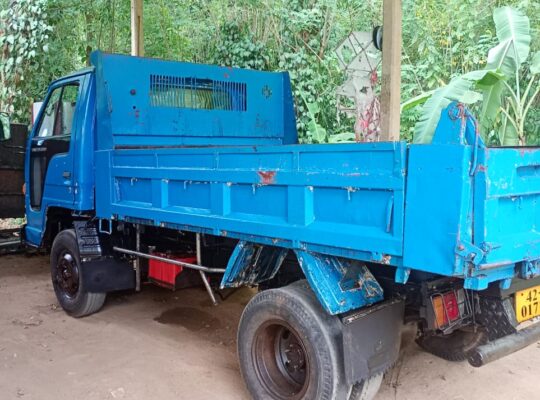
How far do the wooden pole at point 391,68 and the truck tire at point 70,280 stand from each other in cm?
299

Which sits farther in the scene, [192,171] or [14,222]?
[14,222]

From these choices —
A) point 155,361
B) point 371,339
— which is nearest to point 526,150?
point 371,339

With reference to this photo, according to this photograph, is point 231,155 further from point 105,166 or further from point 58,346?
point 58,346

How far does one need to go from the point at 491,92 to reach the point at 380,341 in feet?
14.2

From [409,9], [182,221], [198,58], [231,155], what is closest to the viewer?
[231,155]

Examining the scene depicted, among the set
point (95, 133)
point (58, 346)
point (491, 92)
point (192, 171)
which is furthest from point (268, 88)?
point (58, 346)

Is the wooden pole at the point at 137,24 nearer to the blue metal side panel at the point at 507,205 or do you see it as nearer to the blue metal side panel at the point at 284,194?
the blue metal side panel at the point at 284,194

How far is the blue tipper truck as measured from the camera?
227cm

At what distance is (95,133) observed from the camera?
4703 mm

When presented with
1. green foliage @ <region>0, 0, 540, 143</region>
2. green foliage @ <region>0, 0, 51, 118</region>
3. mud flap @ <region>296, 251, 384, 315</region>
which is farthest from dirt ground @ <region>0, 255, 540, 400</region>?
green foliage @ <region>0, 0, 51, 118</region>

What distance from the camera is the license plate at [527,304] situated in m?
2.74

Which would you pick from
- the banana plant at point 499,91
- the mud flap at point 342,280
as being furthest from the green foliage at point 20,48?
the mud flap at point 342,280

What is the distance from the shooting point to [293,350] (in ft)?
10.2

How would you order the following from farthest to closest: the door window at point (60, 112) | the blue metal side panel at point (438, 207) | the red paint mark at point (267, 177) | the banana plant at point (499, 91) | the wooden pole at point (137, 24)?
1. the wooden pole at point (137, 24)
2. the banana plant at point (499, 91)
3. the door window at point (60, 112)
4. the red paint mark at point (267, 177)
5. the blue metal side panel at point (438, 207)
